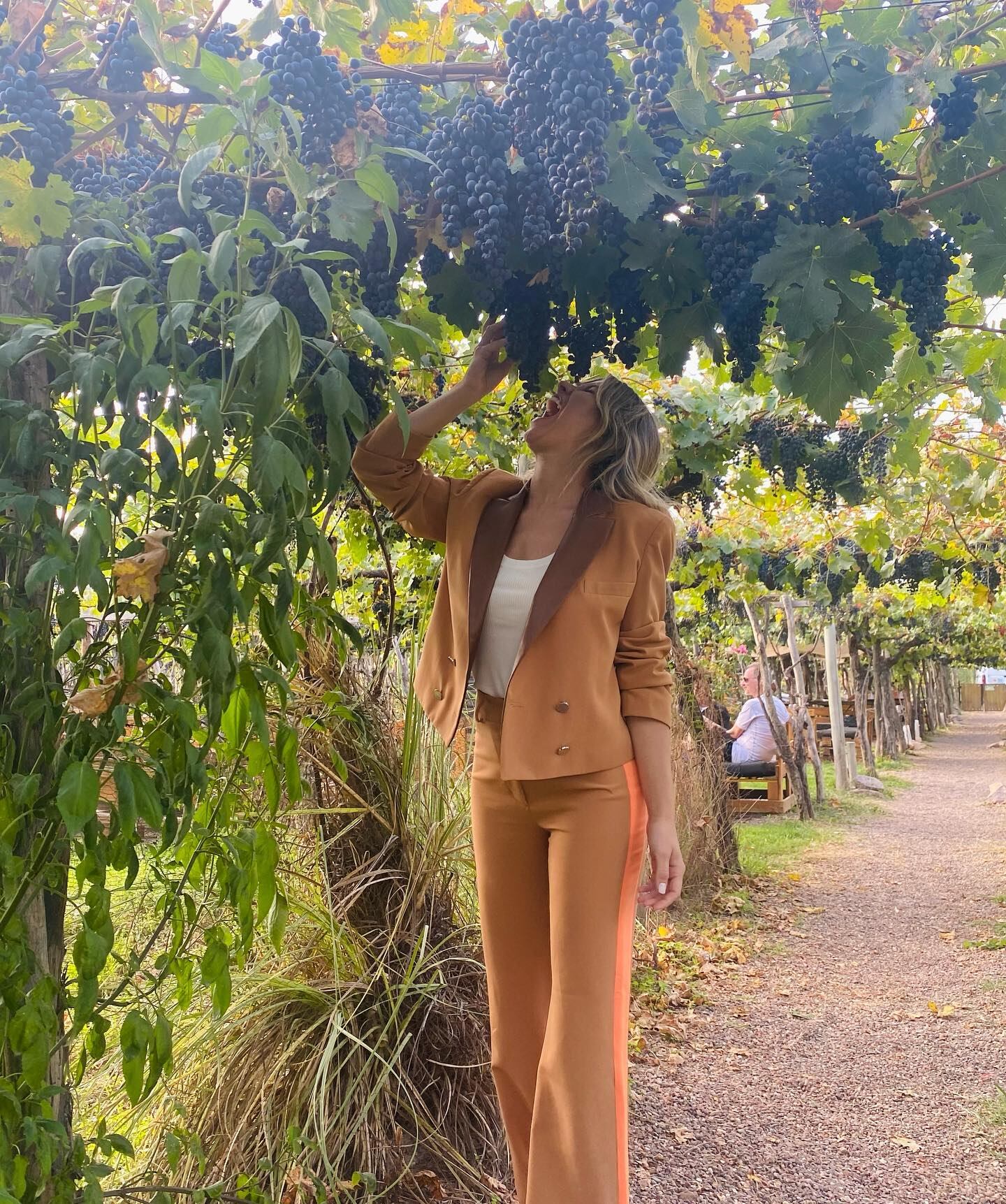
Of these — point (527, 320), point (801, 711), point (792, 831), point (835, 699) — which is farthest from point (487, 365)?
point (835, 699)

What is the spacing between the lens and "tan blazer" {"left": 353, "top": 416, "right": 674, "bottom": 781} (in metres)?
1.98

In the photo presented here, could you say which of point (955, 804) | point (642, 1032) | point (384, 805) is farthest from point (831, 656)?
point (384, 805)

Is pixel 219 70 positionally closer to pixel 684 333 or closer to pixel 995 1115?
pixel 684 333

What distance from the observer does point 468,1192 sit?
2.50 metres

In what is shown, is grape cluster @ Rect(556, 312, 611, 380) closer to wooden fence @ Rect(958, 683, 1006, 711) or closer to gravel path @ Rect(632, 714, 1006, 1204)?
gravel path @ Rect(632, 714, 1006, 1204)

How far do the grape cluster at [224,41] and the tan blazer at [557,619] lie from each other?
78 centimetres

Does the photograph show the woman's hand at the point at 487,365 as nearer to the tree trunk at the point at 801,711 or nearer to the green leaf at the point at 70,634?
the green leaf at the point at 70,634

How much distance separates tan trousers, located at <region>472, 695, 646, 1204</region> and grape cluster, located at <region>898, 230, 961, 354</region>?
3.62 feet

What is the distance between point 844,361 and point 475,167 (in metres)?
0.83

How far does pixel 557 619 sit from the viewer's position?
80.7 inches

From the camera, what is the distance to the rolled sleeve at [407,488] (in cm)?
217

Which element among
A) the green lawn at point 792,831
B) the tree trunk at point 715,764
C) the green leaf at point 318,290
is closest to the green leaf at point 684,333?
the green leaf at point 318,290

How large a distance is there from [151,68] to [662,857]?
1.77 metres

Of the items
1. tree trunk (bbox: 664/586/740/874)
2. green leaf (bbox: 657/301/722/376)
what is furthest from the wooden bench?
green leaf (bbox: 657/301/722/376)
